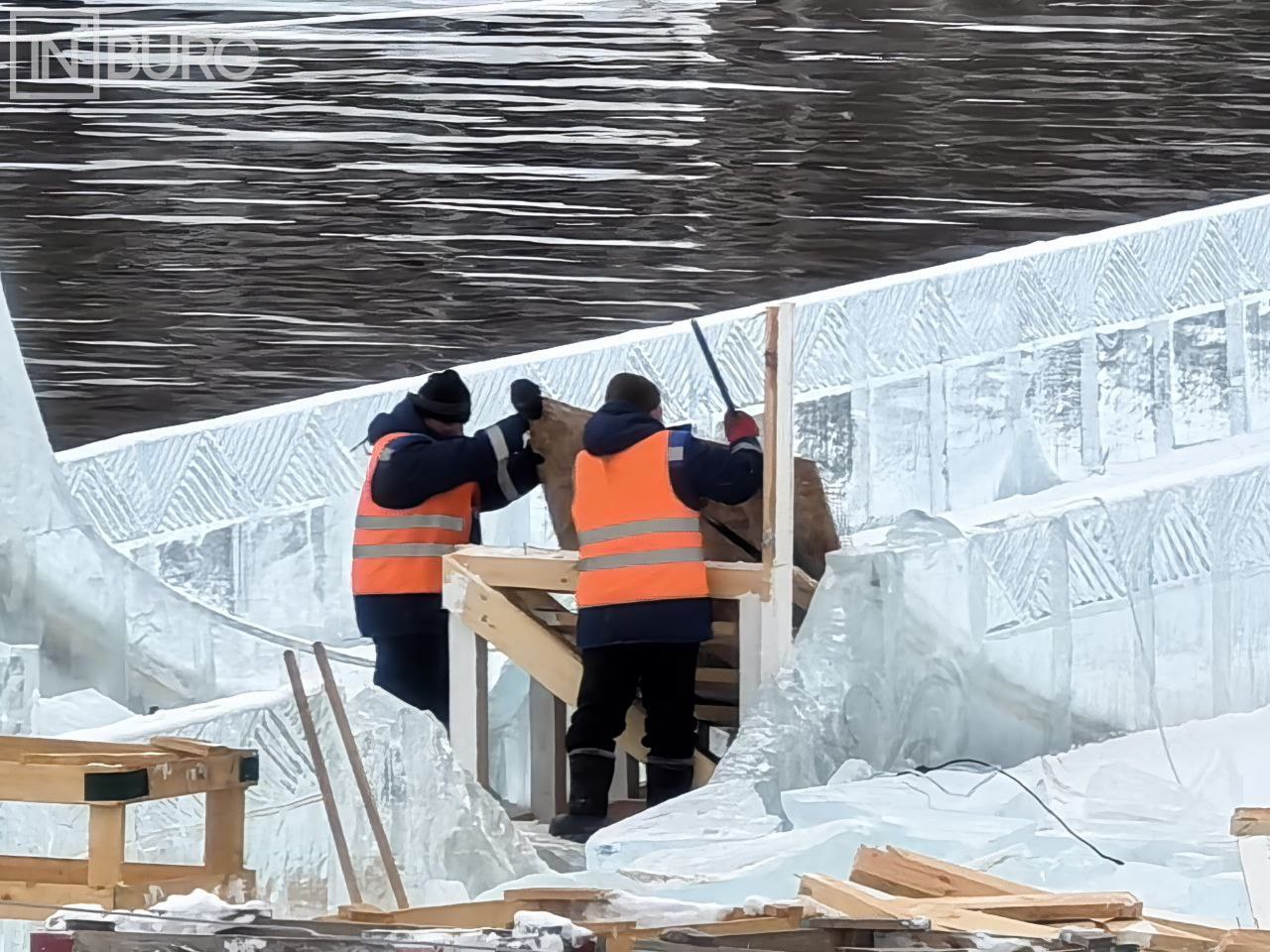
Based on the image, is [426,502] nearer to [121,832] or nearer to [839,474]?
[839,474]

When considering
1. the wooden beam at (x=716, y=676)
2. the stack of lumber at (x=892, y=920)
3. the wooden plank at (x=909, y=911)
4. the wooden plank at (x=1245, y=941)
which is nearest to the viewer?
the stack of lumber at (x=892, y=920)

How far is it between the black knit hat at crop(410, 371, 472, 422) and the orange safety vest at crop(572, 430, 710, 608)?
52cm

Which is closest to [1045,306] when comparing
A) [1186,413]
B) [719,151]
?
[1186,413]

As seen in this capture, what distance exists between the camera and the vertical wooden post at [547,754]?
15.7 feet

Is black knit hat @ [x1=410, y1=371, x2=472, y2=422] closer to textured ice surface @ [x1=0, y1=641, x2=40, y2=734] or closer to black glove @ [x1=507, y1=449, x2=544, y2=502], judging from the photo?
black glove @ [x1=507, y1=449, x2=544, y2=502]

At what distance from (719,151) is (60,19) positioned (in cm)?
166

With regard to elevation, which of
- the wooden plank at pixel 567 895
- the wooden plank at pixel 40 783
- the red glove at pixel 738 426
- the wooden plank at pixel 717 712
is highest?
the red glove at pixel 738 426

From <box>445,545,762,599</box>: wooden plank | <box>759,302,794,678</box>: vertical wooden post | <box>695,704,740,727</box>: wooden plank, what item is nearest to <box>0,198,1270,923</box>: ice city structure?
<box>759,302,794,678</box>: vertical wooden post

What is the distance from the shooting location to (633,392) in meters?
4.41

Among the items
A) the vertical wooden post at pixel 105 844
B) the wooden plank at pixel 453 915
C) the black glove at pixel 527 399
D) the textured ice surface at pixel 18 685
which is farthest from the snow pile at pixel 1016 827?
the textured ice surface at pixel 18 685

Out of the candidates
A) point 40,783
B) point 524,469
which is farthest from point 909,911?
point 524,469

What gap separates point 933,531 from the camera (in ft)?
15.1

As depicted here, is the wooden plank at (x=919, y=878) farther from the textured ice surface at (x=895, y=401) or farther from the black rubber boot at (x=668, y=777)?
the textured ice surface at (x=895, y=401)

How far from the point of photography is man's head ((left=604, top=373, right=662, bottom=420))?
4.41 m
